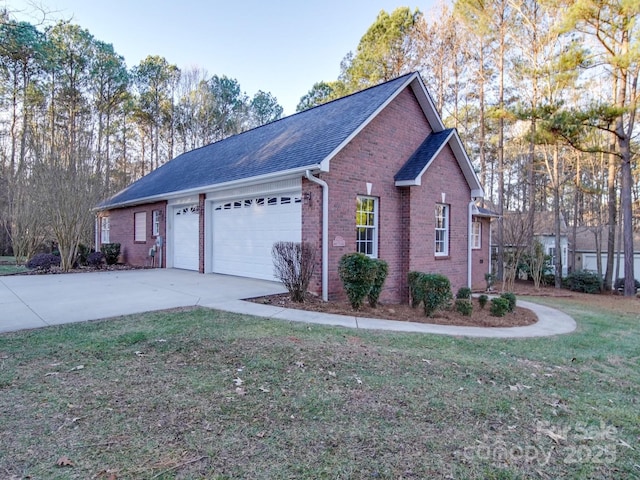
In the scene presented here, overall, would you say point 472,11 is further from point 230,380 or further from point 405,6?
point 230,380

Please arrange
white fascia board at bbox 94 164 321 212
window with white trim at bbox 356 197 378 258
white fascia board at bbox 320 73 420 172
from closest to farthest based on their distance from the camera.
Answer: white fascia board at bbox 320 73 420 172 → white fascia board at bbox 94 164 321 212 → window with white trim at bbox 356 197 378 258

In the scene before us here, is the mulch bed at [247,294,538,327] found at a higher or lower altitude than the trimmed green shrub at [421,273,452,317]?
lower

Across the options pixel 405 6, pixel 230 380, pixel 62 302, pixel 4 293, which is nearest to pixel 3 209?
pixel 4 293

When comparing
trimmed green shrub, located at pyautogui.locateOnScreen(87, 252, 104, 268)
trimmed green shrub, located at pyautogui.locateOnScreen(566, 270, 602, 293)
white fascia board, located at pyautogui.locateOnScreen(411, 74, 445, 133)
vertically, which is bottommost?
trimmed green shrub, located at pyautogui.locateOnScreen(566, 270, 602, 293)

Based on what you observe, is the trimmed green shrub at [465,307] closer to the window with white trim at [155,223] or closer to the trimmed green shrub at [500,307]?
the trimmed green shrub at [500,307]

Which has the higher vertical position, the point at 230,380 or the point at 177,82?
the point at 177,82

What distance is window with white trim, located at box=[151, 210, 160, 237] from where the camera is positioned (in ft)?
50.5

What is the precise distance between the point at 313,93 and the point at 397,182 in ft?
73.7

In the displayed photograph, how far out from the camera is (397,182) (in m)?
10.6

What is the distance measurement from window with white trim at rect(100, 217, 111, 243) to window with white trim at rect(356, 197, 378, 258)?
51.7 feet

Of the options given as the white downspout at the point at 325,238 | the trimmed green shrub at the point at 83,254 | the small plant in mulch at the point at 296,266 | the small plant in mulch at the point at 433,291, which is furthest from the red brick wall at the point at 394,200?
the trimmed green shrub at the point at 83,254

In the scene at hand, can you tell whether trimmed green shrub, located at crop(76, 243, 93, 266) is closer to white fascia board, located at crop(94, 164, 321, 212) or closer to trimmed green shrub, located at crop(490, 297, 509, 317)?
white fascia board, located at crop(94, 164, 321, 212)

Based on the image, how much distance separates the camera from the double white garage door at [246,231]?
9969 millimetres

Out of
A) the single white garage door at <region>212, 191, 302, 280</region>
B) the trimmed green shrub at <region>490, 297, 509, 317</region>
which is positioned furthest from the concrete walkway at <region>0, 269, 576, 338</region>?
the trimmed green shrub at <region>490, 297, 509, 317</region>
